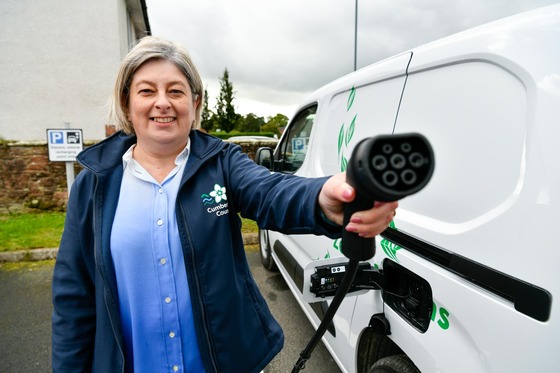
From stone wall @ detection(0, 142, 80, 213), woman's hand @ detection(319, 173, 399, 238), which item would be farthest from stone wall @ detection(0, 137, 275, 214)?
woman's hand @ detection(319, 173, 399, 238)

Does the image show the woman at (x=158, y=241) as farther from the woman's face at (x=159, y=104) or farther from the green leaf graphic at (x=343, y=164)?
the green leaf graphic at (x=343, y=164)

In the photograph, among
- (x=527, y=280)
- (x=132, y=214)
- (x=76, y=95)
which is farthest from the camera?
(x=76, y=95)

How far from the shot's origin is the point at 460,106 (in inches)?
46.6

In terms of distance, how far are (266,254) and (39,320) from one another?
2.53 metres

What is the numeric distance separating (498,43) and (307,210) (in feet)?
2.79

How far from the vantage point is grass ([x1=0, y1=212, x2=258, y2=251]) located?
15.7 feet

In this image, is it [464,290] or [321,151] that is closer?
[464,290]

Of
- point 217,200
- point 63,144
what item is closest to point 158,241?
point 217,200

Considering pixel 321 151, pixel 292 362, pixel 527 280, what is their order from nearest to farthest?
pixel 527 280, pixel 321 151, pixel 292 362

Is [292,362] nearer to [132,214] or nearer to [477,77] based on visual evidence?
[132,214]

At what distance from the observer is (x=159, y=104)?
46.8 inches

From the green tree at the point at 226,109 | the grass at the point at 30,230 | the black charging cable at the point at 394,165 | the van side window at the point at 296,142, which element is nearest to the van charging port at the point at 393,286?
the black charging cable at the point at 394,165

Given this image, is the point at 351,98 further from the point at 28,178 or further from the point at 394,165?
the point at 28,178

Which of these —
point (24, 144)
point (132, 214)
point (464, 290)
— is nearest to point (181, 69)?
point (132, 214)
